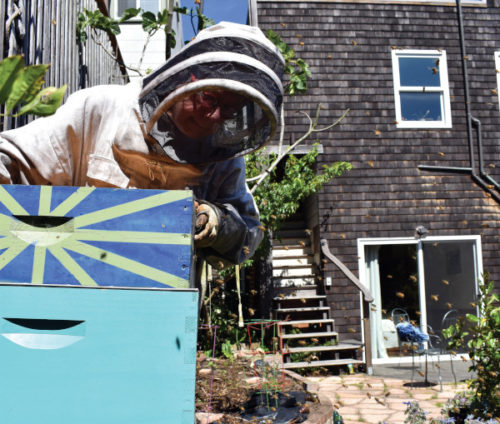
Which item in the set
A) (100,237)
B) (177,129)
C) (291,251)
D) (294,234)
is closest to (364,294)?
(291,251)

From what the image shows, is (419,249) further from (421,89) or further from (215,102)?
(215,102)

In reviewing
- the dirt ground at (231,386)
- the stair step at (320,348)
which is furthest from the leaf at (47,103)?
the stair step at (320,348)

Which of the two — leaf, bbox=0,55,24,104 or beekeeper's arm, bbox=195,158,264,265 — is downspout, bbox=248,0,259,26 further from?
leaf, bbox=0,55,24,104

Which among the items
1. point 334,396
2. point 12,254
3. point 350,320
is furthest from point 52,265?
point 350,320

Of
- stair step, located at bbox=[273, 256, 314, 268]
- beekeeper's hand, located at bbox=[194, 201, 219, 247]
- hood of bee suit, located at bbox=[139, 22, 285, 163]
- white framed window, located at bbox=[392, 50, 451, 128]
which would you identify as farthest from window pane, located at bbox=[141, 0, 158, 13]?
beekeeper's hand, located at bbox=[194, 201, 219, 247]

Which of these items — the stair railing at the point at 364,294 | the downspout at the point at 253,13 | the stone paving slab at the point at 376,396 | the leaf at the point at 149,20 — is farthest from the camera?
the downspout at the point at 253,13

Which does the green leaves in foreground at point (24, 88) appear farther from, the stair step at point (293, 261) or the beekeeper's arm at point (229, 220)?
the stair step at point (293, 261)

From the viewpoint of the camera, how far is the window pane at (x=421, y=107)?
923 centimetres

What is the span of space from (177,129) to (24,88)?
1.11 meters

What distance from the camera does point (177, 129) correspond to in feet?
5.74

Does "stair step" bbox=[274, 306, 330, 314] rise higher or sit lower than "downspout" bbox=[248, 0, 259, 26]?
lower

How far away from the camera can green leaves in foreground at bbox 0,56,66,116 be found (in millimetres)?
626

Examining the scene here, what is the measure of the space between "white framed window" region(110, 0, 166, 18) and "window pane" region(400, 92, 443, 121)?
5.29 m

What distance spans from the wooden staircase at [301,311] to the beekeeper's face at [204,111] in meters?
5.37
